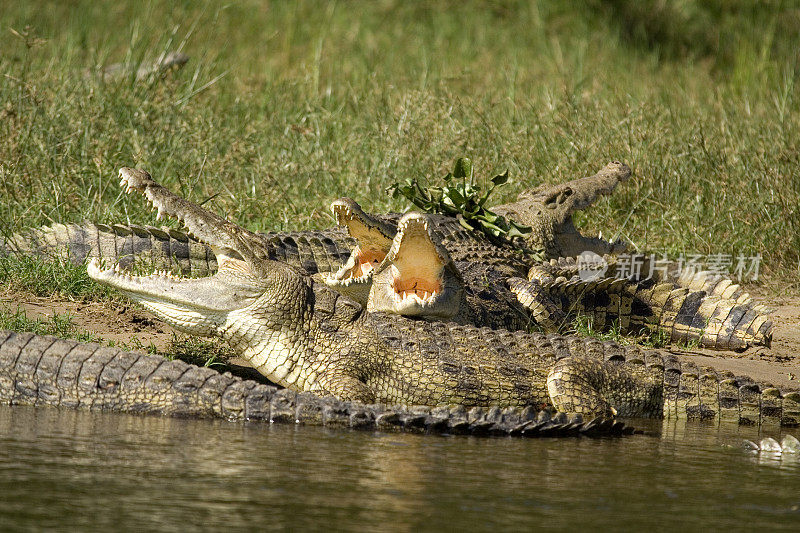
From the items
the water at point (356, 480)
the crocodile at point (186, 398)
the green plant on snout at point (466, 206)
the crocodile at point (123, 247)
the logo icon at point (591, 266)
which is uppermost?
the green plant on snout at point (466, 206)

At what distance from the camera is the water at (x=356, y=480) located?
3.04m

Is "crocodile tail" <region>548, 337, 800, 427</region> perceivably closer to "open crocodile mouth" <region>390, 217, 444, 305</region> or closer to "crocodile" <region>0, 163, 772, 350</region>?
"open crocodile mouth" <region>390, 217, 444, 305</region>

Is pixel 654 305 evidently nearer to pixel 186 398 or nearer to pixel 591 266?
pixel 591 266

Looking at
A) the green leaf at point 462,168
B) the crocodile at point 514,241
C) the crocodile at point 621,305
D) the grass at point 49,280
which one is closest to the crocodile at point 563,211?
the crocodile at point 514,241

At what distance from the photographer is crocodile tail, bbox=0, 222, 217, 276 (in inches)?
248

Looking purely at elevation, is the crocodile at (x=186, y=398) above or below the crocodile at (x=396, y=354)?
below

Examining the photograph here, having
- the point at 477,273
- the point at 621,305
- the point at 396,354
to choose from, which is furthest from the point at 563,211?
the point at 396,354

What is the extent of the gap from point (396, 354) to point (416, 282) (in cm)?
82

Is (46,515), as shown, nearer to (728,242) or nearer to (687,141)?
(728,242)

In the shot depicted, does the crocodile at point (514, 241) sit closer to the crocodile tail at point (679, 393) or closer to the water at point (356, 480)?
the crocodile tail at point (679, 393)

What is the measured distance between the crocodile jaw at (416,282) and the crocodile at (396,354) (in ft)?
1.26

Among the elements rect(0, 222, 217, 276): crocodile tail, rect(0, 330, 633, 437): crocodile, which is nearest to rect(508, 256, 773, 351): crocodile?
rect(0, 222, 217, 276): crocodile tail

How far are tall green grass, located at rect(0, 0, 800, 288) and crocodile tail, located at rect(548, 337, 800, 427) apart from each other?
2889mm

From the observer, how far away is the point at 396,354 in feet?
16.2
